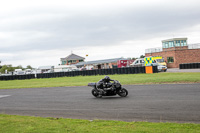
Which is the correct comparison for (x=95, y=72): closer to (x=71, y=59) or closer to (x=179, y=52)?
(x=179, y=52)

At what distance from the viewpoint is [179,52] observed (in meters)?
49.9

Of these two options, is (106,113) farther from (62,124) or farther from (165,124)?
(165,124)

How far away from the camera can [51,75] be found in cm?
4300

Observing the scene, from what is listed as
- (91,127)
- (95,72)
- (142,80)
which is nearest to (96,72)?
(95,72)

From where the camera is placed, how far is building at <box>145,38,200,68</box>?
49.8m

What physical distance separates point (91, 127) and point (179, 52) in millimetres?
45840

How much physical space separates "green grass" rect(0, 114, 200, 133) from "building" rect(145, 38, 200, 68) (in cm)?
4459

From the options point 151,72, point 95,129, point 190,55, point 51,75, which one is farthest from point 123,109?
point 190,55

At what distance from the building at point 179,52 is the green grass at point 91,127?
44.6 m

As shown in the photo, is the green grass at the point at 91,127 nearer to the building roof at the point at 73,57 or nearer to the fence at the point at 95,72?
the fence at the point at 95,72

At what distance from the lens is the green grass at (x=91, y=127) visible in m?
6.73

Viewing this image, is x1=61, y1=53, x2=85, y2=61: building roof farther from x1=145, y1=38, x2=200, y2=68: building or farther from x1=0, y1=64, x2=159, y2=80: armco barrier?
x1=0, y1=64, x2=159, y2=80: armco barrier

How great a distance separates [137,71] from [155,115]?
26117mm

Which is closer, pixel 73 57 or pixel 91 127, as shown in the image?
pixel 91 127
